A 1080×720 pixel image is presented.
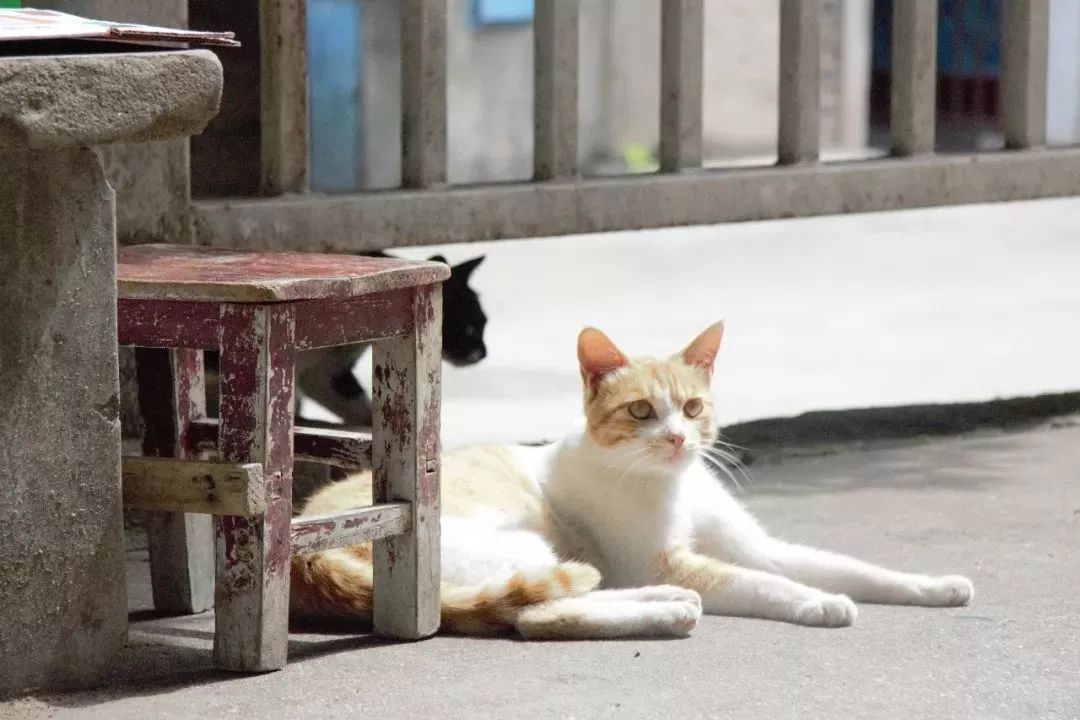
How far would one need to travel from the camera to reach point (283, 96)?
3844mm

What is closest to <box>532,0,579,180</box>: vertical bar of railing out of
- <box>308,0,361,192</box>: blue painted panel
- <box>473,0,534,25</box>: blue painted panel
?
<box>308,0,361,192</box>: blue painted panel

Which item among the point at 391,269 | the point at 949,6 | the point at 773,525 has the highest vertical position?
the point at 949,6

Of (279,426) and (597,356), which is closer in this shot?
(279,426)

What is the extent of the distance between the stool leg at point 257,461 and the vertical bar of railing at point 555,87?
1.79 m

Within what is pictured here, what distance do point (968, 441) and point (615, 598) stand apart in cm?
233

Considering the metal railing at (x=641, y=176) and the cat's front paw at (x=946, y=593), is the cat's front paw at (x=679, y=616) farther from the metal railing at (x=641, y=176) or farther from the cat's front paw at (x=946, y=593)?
the metal railing at (x=641, y=176)

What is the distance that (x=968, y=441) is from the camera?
502cm

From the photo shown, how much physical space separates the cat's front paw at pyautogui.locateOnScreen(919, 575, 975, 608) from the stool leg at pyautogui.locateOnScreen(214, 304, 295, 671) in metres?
1.32

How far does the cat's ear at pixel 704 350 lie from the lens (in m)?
3.38

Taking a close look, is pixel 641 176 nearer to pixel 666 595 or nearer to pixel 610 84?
pixel 666 595

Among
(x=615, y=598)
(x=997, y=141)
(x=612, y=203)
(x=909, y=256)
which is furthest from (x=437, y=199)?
(x=997, y=141)

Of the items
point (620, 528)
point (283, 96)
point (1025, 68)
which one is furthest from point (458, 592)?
point (1025, 68)

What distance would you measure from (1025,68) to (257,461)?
11.0 ft

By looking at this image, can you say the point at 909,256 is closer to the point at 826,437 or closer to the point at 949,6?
the point at 826,437
